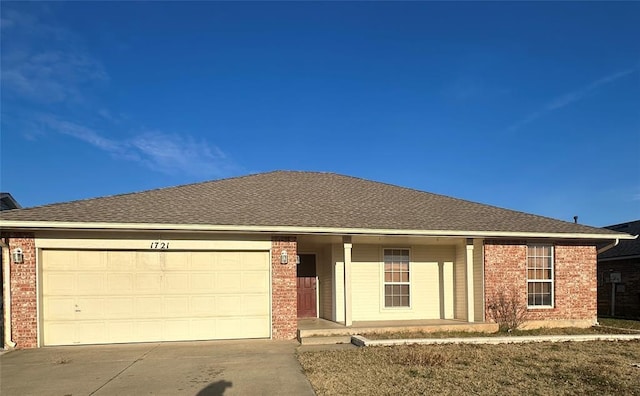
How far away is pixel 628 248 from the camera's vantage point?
1956cm

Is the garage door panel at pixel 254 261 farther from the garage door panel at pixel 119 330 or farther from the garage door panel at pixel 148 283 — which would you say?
the garage door panel at pixel 119 330

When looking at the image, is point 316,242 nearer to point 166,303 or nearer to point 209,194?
point 209,194

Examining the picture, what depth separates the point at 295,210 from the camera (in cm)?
1370

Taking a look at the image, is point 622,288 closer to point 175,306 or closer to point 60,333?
point 175,306

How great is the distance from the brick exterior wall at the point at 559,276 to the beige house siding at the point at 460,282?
30.1 inches

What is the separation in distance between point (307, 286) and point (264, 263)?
3.70 m

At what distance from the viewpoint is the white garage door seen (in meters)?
11.7

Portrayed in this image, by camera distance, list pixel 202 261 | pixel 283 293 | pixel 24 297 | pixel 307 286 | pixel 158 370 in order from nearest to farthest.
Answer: pixel 158 370, pixel 24 297, pixel 202 261, pixel 283 293, pixel 307 286

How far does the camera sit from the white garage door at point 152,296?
11695 millimetres

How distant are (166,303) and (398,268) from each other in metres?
7.03

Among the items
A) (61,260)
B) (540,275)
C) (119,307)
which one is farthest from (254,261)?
(540,275)

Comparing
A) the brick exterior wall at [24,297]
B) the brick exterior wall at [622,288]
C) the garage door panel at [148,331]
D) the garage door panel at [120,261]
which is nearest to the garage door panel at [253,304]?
the garage door panel at [148,331]

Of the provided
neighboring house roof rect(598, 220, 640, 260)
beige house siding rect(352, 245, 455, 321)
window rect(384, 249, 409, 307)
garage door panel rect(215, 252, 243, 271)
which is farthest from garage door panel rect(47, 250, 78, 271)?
neighboring house roof rect(598, 220, 640, 260)

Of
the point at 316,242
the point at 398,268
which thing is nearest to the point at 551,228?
the point at 398,268
